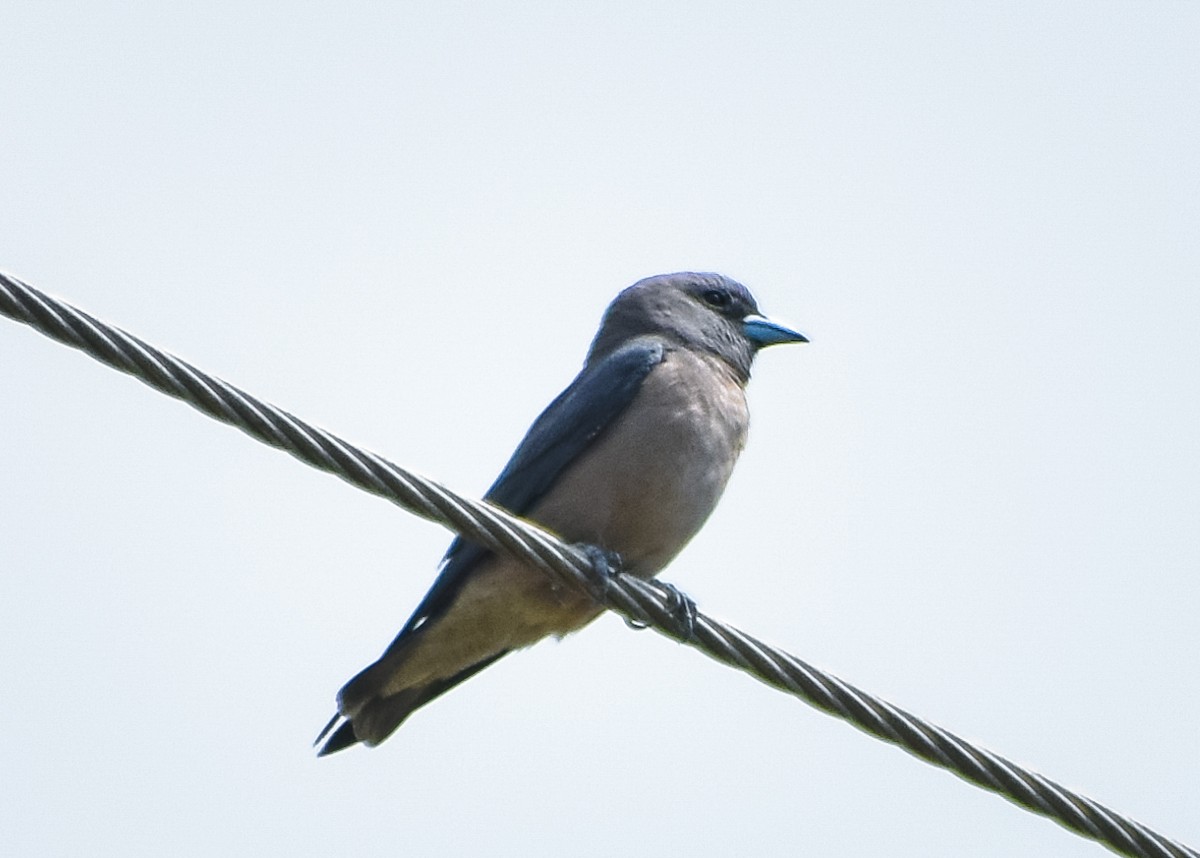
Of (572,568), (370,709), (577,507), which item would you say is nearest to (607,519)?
(577,507)

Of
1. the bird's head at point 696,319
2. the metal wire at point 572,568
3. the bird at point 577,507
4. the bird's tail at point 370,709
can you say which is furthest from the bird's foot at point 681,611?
the bird's head at point 696,319

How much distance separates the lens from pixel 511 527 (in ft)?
15.3

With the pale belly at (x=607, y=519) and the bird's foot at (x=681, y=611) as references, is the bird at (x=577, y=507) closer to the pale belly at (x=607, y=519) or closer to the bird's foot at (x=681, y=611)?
the pale belly at (x=607, y=519)

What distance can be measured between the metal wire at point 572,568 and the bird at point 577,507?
1.24 m

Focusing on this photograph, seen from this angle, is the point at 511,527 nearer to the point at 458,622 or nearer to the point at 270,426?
the point at 270,426

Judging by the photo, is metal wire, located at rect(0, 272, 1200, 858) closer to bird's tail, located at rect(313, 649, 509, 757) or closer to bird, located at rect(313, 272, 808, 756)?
bird, located at rect(313, 272, 808, 756)

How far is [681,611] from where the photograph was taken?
526 cm

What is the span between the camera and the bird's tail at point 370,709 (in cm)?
678

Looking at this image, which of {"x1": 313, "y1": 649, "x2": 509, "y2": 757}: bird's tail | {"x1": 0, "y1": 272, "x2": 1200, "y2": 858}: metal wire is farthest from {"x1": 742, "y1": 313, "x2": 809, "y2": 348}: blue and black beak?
{"x1": 0, "y1": 272, "x2": 1200, "y2": 858}: metal wire

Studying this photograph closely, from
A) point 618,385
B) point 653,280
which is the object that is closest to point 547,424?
point 618,385

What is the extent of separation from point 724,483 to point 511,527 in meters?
2.48

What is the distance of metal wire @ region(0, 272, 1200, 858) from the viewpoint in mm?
4039

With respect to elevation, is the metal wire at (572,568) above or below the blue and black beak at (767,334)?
below

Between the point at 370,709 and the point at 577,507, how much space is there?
110 centimetres
